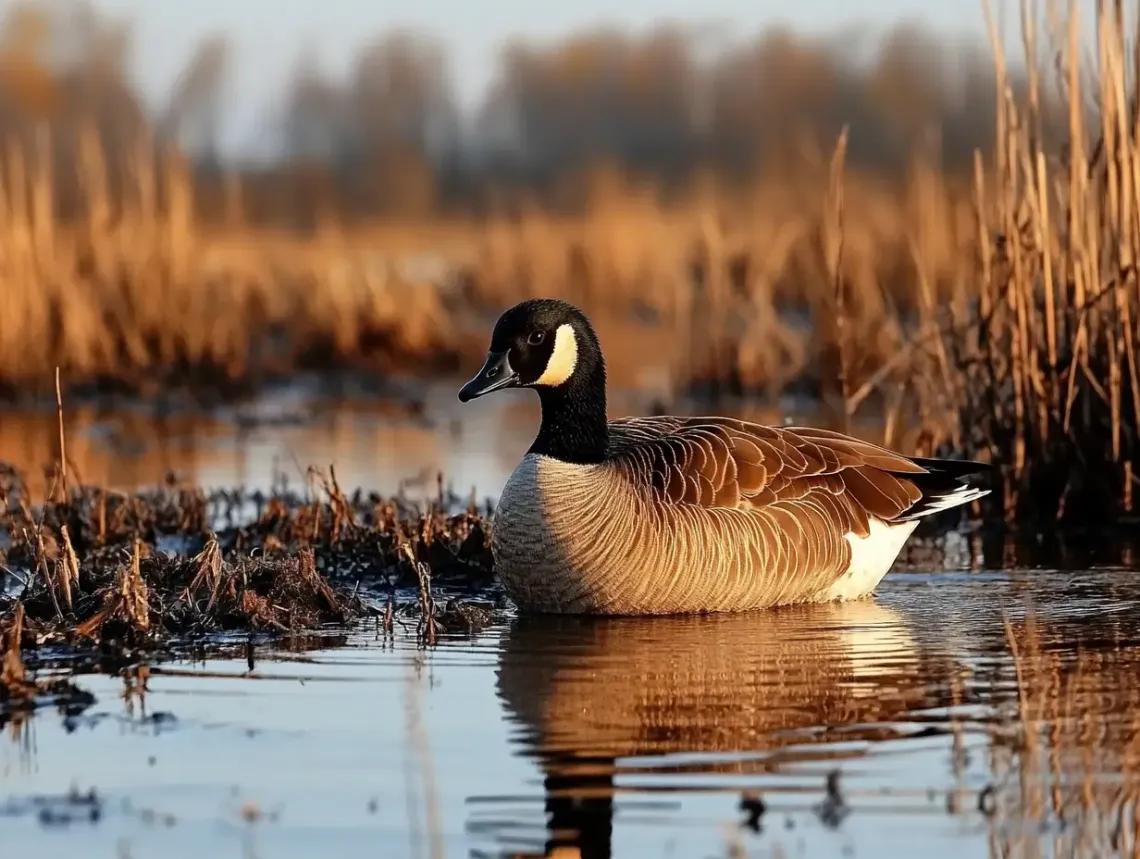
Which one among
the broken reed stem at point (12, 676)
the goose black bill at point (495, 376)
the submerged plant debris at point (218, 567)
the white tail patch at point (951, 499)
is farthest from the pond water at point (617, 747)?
the white tail patch at point (951, 499)

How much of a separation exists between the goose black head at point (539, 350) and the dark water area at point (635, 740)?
0.99m

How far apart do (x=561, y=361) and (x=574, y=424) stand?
→ 0.27 m

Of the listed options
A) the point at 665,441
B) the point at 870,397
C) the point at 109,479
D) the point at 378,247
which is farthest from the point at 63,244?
the point at 378,247

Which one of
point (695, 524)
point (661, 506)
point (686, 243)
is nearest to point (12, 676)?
point (661, 506)

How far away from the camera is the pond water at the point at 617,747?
15.5 feet

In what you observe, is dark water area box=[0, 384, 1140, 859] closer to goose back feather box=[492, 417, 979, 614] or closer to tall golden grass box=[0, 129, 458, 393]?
goose back feather box=[492, 417, 979, 614]

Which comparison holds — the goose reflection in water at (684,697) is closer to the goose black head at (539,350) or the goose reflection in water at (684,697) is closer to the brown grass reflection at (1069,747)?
the brown grass reflection at (1069,747)

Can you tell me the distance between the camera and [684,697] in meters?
6.18

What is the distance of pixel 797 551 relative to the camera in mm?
8070

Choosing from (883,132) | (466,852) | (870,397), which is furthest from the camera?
(883,132)

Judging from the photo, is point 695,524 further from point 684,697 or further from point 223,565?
point 223,565

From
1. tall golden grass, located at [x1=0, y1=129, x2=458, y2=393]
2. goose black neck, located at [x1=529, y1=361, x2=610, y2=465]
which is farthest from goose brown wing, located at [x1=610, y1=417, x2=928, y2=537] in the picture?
tall golden grass, located at [x1=0, y1=129, x2=458, y2=393]

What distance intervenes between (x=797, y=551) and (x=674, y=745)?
2614 mm

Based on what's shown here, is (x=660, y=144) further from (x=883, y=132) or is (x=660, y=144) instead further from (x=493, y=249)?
(x=493, y=249)
